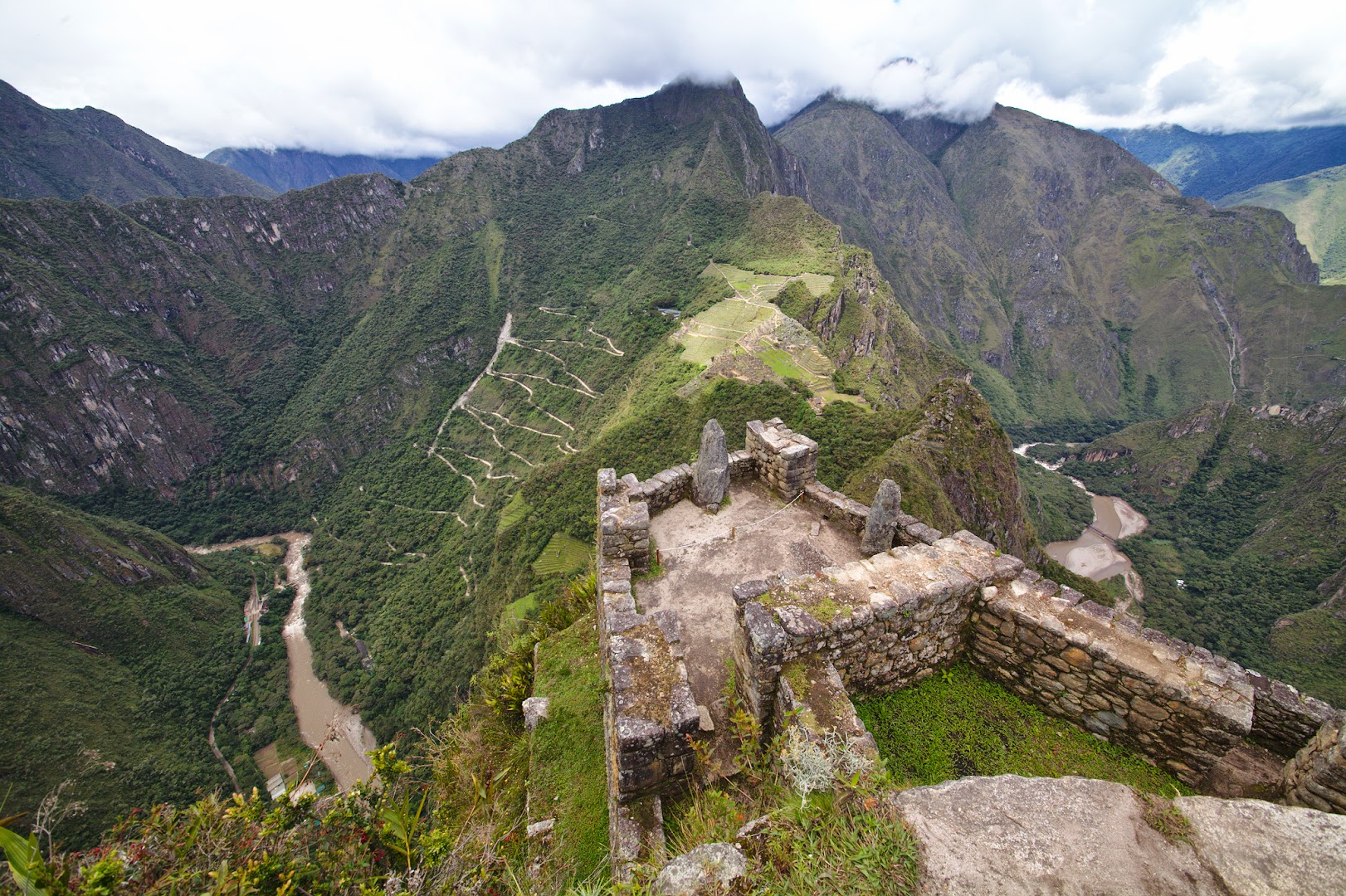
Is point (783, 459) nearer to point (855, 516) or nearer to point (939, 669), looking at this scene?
point (855, 516)

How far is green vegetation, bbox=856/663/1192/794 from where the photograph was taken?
20.2ft

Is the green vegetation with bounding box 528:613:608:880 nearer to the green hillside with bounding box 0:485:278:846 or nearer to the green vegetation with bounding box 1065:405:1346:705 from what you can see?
the green hillside with bounding box 0:485:278:846

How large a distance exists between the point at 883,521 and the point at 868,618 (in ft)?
12.3

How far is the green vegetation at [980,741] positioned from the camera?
6.16m

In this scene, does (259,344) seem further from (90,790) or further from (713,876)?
(713,876)

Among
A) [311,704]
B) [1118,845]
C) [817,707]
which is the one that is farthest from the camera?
[311,704]

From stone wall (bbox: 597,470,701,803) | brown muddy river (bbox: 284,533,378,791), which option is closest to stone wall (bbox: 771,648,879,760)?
stone wall (bbox: 597,470,701,803)

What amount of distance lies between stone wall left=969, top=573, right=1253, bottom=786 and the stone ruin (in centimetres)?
2

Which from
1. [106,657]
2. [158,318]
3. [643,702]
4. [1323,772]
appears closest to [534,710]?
[643,702]

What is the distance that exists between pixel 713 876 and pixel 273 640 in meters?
91.3

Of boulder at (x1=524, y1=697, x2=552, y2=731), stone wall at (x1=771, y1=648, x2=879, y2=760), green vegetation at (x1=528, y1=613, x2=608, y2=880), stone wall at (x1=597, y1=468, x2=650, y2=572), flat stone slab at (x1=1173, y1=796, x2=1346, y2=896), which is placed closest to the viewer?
flat stone slab at (x1=1173, y1=796, x2=1346, y2=896)

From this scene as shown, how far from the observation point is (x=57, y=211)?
5039 inches

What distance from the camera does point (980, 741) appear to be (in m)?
6.52

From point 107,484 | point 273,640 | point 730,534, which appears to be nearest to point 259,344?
point 107,484
